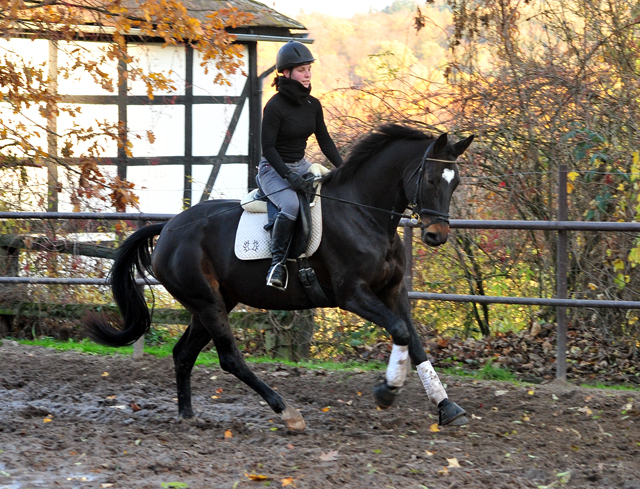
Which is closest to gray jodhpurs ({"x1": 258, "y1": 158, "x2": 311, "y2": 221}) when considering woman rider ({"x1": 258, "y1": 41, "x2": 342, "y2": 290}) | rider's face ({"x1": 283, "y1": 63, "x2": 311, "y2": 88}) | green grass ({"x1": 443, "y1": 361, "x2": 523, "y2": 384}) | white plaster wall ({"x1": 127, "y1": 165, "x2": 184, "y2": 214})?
woman rider ({"x1": 258, "y1": 41, "x2": 342, "y2": 290})

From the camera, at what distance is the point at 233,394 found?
250 inches

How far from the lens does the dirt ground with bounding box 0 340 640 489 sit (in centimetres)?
396

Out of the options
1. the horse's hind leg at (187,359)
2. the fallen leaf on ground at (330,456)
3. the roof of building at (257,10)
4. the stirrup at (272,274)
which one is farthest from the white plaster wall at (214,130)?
the fallen leaf on ground at (330,456)

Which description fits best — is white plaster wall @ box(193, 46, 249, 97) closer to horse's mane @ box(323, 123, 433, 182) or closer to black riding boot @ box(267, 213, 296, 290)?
horse's mane @ box(323, 123, 433, 182)

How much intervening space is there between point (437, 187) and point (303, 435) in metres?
1.90

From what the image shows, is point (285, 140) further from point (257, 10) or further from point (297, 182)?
point (257, 10)

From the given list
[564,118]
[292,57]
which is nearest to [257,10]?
[564,118]

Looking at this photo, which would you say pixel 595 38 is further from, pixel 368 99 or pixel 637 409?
pixel 637 409

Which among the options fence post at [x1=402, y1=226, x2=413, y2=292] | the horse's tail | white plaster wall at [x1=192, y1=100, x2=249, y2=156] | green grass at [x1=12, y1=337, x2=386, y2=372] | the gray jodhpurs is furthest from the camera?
white plaster wall at [x1=192, y1=100, x2=249, y2=156]

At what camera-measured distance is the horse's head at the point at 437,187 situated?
478 cm

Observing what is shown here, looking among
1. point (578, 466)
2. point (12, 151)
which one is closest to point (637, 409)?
point (578, 466)

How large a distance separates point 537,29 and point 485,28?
593mm

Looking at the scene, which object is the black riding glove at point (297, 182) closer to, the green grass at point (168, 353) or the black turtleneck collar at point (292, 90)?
the black turtleneck collar at point (292, 90)

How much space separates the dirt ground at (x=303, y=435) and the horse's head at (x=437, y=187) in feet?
4.45
